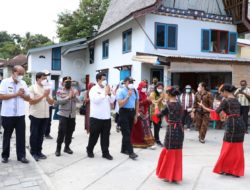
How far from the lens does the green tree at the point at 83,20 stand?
30672 millimetres

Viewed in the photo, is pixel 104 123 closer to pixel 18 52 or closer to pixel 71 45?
pixel 71 45

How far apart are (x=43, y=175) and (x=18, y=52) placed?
57385mm

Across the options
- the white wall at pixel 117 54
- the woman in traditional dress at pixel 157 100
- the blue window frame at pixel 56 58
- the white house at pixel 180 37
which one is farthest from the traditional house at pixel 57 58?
the woman in traditional dress at pixel 157 100

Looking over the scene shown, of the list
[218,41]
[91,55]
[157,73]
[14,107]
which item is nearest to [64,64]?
[91,55]

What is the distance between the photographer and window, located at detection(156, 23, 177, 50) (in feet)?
55.6

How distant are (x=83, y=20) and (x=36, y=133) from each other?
82.0ft

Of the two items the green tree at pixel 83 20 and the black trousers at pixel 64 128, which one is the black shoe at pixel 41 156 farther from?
the green tree at pixel 83 20

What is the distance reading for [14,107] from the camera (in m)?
6.58

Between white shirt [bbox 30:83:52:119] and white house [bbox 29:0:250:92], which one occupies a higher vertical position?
white house [bbox 29:0:250:92]

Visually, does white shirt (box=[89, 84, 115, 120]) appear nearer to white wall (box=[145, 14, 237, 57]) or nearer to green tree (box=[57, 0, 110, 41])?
white wall (box=[145, 14, 237, 57])

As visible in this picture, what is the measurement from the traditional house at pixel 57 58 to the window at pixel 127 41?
19.8 feet

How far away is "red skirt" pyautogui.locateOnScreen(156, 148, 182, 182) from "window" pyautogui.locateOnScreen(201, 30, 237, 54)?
1342 centimetres

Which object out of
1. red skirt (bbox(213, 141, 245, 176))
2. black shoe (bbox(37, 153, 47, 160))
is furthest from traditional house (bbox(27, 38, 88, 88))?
red skirt (bbox(213, 141, 245, 176))

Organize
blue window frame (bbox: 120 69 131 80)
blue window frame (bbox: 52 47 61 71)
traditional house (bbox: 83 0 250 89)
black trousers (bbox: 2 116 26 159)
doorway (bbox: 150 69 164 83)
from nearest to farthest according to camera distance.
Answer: black trousers (bbox: 2 116 26 159)
traditional house (bbox: 83 0 250 89)
doorway (bbox: 150 69 164 83)
blue window frame (bbox: 120 69 131 80)
blue window frame (bbox: 52 47 61 71)
